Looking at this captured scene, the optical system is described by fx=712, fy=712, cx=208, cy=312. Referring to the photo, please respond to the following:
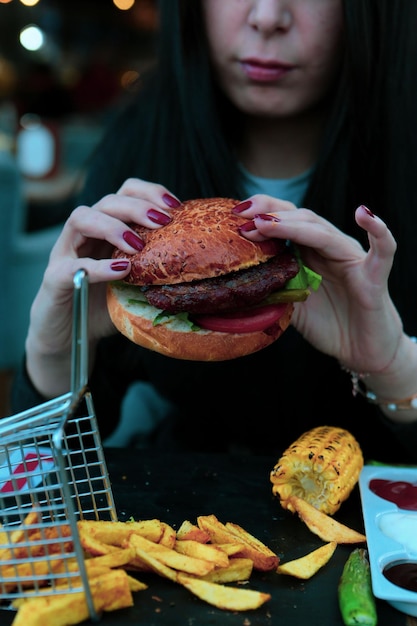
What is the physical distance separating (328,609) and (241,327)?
26.6 inches

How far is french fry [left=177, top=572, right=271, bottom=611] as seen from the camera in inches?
49.6

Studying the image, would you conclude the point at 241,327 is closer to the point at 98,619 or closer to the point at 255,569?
the point at 255,569

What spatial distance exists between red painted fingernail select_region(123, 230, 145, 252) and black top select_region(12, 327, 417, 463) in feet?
2.71

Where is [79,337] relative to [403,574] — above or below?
above

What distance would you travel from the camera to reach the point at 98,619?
4.12 ft

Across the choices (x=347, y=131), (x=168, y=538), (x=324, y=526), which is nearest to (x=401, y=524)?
(x=324, y=526)

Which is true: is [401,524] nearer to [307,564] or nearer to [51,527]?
[307,564]

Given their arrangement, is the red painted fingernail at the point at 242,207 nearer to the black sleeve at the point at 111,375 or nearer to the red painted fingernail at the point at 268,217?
the red painted fingernail at the point at 268,217

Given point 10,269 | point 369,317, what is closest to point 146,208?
point 369,317

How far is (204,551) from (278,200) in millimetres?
918

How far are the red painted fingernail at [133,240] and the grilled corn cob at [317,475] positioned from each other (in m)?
0.62

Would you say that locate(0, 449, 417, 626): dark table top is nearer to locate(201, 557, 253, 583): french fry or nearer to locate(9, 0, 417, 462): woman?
locate(201, 557, 253, 583): french fry

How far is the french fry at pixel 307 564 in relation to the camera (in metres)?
1.38

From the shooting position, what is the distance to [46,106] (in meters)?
11.8
